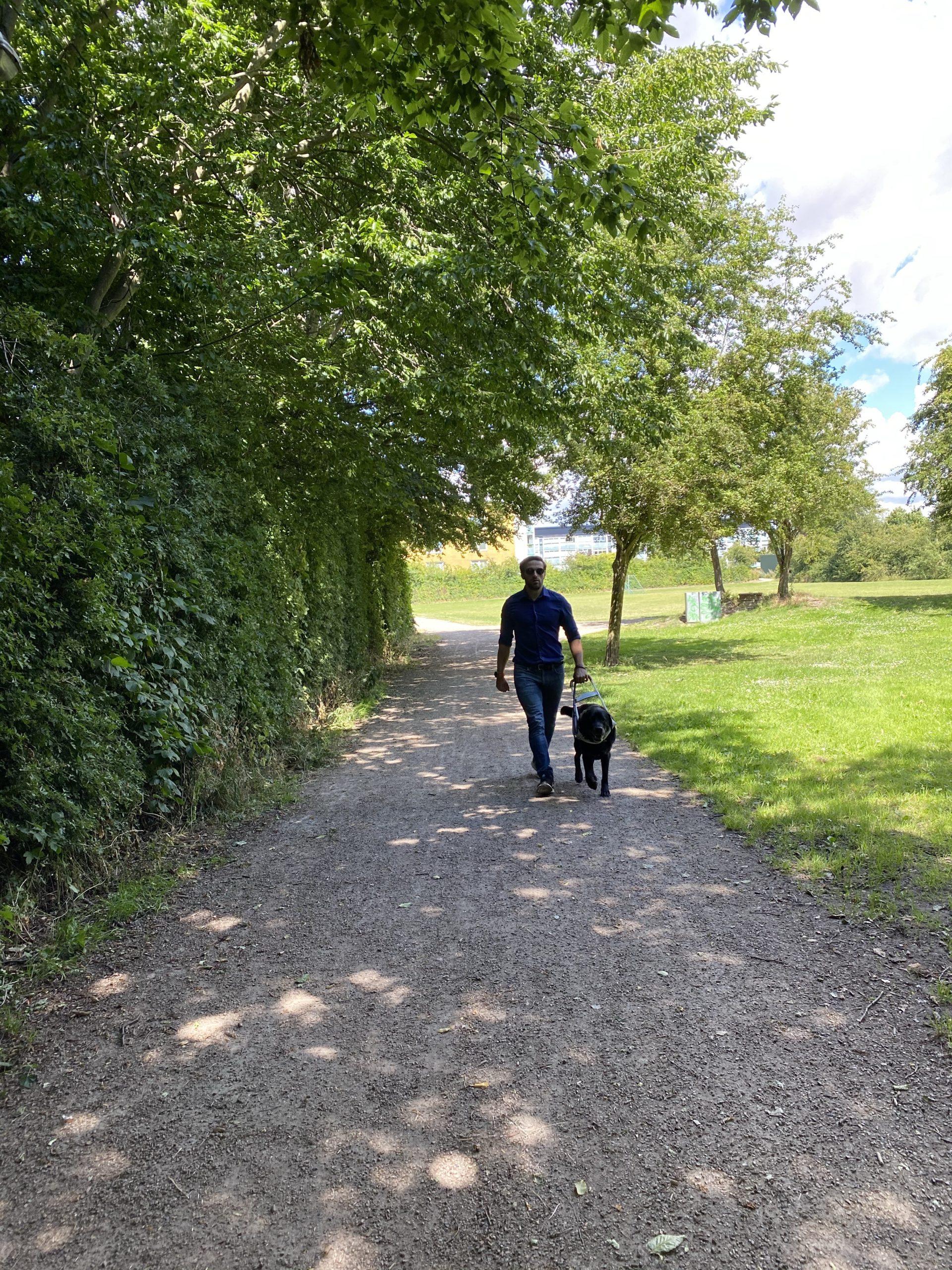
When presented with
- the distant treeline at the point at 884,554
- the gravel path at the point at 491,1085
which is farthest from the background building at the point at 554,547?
the gravel path at the point at 491,1085

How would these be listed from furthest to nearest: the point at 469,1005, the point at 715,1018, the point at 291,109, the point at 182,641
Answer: the point at 291,109
the point at 182,641
the point at 469,1005
the point at 715,1018

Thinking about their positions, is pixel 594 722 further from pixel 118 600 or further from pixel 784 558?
pixel 784 558

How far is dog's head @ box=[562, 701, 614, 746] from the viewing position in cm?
672

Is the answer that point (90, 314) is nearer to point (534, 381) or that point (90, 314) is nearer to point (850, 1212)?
point (534, 381)

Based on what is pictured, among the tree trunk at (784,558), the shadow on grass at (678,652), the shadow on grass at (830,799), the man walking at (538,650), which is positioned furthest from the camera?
the tree trunk at (784,558)

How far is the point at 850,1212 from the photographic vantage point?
7.61 ft

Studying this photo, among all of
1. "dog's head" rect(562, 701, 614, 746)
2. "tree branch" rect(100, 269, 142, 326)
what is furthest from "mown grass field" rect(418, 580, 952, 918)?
"tree branch" rect(100, 269, 142, 326)

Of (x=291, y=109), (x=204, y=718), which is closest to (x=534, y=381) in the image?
(x=291, y=109)

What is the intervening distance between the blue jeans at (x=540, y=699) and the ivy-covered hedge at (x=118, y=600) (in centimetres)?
253

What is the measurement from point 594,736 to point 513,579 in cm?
6109

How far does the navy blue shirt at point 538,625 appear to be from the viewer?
23.5 feet

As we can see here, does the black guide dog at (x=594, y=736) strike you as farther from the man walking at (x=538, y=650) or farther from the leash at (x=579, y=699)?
the man walking at (x=538, y=650)

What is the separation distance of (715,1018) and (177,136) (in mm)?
8418

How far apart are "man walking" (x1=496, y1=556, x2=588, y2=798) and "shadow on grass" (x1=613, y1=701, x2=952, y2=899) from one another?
147 cm
